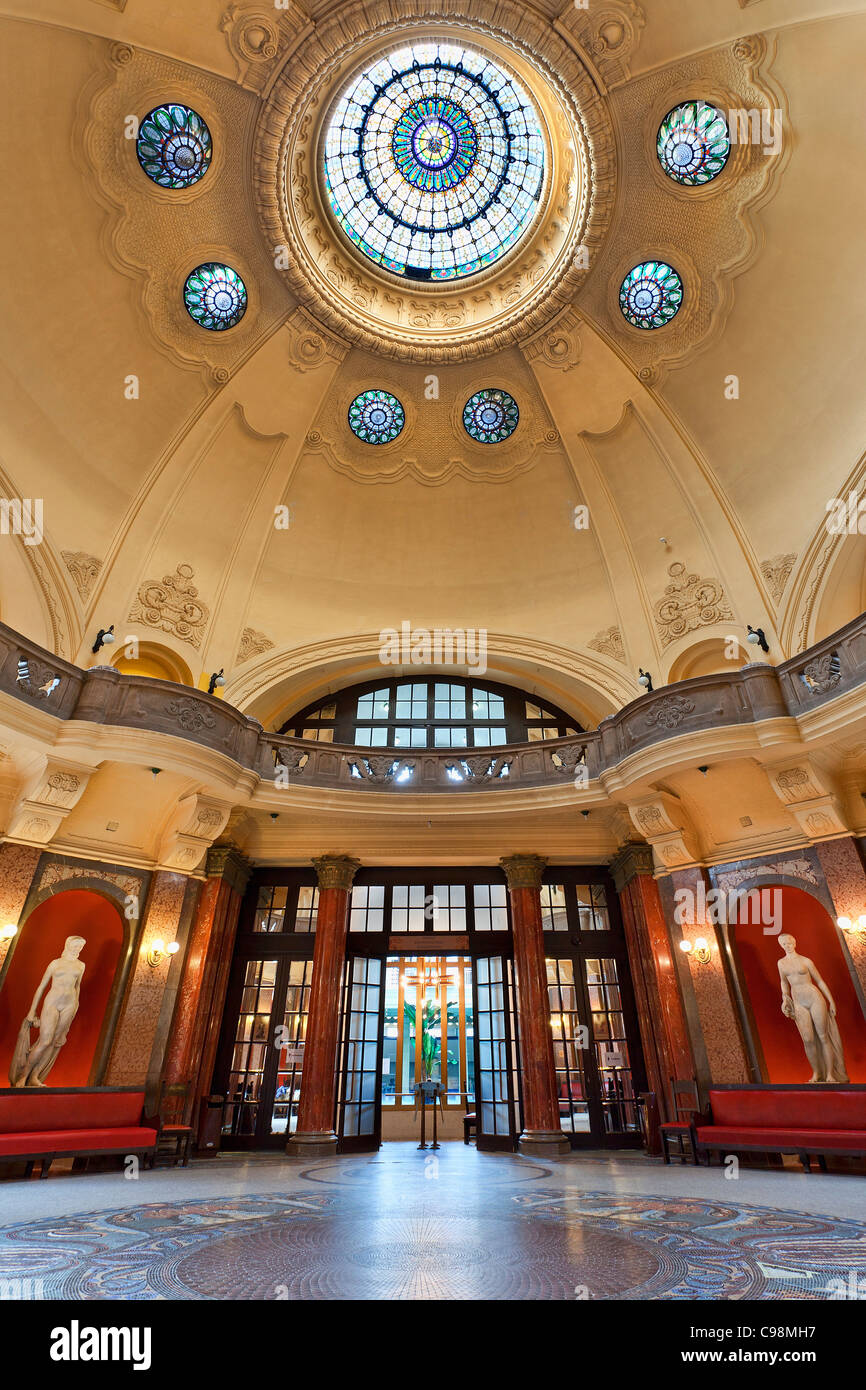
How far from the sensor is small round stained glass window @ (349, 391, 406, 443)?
15898 mm

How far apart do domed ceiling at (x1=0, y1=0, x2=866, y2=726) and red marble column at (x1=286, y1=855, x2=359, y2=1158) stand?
14.5ft

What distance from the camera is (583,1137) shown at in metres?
12.1

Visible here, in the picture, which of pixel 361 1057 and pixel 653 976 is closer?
pixel 653 976

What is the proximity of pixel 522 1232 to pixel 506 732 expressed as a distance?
11702 millimetres

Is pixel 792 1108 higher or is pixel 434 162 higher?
pixel 434 162

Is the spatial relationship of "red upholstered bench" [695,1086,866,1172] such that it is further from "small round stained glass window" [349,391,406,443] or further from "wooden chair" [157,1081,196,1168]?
"small round stained glass window" [349,391,406,443]

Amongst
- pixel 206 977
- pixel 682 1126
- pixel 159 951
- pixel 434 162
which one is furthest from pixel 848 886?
pixel 434 162

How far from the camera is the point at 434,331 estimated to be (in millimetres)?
15344

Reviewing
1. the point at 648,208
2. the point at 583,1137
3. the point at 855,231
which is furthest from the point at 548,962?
the point at 648,208

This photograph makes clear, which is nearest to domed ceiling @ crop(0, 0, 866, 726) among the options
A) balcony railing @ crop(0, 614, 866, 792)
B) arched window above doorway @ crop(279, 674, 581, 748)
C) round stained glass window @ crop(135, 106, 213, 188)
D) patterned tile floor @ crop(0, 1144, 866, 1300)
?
round stained glass window @ crop(135, 106, 213, 188)

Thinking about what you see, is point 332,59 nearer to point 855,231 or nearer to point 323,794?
point 855,231

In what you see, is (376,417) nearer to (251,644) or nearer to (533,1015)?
(251,644)

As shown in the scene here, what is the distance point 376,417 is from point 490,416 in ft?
8.90

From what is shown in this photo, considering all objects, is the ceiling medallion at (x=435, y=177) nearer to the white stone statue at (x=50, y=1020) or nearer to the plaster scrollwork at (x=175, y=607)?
the plaster scrollwork at (x=175, y=607)
